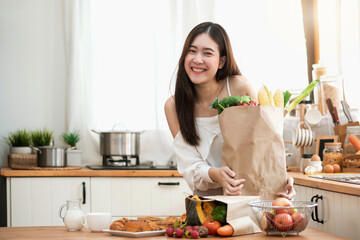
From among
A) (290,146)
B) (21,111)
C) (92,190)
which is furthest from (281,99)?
(21,111)

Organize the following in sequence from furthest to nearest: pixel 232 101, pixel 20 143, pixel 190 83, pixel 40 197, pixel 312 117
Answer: pixel 20 143
pixel 40 197
pixel 312 117
pixel 190 83
pixel 232 101

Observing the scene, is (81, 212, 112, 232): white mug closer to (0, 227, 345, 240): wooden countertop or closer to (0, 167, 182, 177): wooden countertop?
(0, 227, 345, 240): wooden countertop

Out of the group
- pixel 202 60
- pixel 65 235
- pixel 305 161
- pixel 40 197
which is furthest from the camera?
pixel 40 197

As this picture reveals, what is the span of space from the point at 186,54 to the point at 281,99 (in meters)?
0.48

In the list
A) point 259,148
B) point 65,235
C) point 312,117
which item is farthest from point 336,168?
point 65,235

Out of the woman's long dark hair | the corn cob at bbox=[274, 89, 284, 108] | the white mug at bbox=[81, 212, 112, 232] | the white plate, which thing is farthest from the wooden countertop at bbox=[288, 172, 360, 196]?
the white mug at bbox=[81, 212, 112, 232]

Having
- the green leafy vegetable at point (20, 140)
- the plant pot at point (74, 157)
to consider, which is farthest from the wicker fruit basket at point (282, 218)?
the green leafy vegetable at point (20, 140)

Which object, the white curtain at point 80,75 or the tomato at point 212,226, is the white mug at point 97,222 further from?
the white curtain at point 80,75

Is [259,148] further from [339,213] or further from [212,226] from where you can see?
[339,213]

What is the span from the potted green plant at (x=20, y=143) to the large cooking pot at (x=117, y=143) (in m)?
0.53

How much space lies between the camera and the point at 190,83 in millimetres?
2064

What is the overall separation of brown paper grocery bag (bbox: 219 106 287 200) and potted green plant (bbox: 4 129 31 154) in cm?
233

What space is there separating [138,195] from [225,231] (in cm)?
198

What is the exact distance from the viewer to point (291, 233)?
1.45 meters
